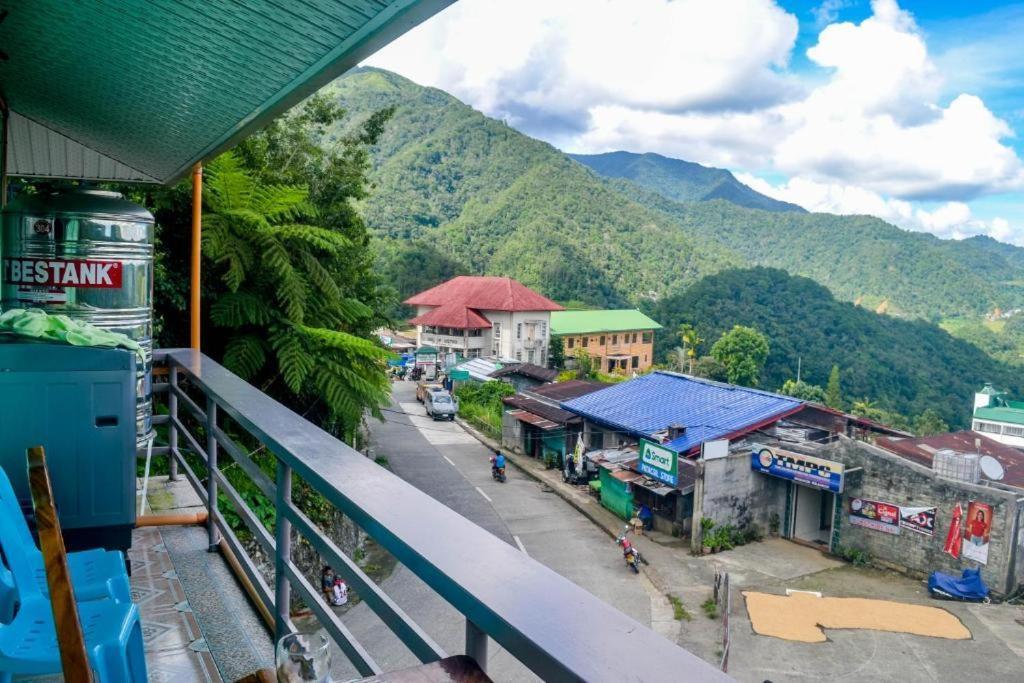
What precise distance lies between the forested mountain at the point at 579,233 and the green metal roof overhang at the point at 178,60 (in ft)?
158

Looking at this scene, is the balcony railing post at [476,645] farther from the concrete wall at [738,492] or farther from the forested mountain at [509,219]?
the forested mountain at [509,219]

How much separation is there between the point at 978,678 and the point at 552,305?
112 feet

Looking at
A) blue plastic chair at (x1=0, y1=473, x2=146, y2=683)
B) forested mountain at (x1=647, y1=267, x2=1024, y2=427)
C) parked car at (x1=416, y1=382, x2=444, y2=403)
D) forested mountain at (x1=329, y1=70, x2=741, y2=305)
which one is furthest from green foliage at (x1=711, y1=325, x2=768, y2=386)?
blue plastic chair at (x1=0, y1=473, x2=146, y2=683)

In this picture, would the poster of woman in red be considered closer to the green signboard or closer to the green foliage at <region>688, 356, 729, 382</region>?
the green signboard

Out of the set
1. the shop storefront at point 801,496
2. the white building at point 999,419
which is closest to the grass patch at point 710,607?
the shop storefront at point 801,496

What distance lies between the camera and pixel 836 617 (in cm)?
1388

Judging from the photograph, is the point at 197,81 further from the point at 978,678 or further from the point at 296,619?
the point at 978,678

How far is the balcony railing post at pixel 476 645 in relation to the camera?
3.24 ft

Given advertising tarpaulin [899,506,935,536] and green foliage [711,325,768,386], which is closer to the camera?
advertising tarpaulin [899,506,935,536]

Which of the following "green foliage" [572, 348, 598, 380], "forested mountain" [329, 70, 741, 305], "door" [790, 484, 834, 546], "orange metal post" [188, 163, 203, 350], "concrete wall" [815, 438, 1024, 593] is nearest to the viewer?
"orange metal post" [188, 163, 203, 350]

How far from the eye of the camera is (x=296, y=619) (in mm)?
9336

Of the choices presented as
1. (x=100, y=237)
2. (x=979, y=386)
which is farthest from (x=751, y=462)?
(x=979, y=386)

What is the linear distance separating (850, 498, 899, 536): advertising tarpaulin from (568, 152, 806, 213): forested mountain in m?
157

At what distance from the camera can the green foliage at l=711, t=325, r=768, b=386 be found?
46.7 meters
